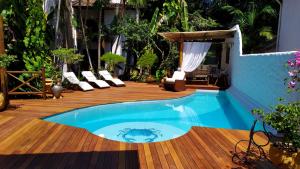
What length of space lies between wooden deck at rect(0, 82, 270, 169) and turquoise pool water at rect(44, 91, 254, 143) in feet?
3.79

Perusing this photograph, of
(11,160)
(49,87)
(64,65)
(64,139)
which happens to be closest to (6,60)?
(49,87)

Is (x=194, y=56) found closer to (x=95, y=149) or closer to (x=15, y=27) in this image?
(x=15, y=27)

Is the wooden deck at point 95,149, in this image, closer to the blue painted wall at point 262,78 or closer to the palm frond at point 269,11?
the blue painted wall at point 262,78

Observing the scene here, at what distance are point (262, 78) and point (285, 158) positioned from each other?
502 cm

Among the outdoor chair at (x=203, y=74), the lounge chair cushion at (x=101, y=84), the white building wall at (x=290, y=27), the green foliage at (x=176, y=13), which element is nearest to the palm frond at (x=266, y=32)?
the white building wall at (x=290, y=27)

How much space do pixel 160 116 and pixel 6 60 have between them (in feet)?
16.6

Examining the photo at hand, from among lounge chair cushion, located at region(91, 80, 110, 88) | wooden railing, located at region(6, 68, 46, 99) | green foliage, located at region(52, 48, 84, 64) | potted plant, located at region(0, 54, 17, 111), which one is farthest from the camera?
lounge chair cushion, located at region(91, 80, 110, 88)

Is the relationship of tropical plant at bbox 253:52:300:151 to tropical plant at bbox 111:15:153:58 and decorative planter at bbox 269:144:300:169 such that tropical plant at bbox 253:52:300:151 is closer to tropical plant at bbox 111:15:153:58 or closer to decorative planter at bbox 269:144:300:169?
decorative planter at bbox 269:144:300:169

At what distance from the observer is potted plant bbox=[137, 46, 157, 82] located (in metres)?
15.3

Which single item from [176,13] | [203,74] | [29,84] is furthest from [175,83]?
[29,84]

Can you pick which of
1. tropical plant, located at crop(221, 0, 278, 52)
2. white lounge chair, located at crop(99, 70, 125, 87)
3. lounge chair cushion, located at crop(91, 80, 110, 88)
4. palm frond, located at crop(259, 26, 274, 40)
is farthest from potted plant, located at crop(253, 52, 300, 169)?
tropical plant, located at crop(221, 0, 278, 52)

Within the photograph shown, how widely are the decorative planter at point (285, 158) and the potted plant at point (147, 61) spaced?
11804 millimetres

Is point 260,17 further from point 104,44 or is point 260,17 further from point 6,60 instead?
point 6,60

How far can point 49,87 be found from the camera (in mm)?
10188
